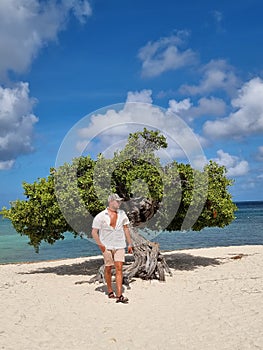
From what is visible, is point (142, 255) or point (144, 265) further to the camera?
point (142, 255)

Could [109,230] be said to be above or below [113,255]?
above

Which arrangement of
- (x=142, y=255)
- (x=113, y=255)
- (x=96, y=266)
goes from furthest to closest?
1. (x=96, y=266)
2. (x=142, y=255)
3. (x=113, y=255)

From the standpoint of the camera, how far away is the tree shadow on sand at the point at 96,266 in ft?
54.7

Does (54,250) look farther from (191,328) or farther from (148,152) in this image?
(191,328)

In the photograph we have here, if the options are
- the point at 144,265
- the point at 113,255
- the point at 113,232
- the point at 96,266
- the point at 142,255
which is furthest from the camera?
the point at 96,266

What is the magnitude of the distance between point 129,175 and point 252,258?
9.22 metres

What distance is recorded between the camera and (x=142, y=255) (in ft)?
46.4

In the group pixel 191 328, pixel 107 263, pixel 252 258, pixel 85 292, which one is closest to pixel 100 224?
pixel 107 263

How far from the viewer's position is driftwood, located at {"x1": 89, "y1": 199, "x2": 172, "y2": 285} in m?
13.7

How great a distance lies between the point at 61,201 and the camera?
14.4m

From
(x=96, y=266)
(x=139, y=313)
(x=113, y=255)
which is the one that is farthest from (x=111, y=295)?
(x=96, y=266)

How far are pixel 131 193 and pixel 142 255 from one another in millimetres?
2197

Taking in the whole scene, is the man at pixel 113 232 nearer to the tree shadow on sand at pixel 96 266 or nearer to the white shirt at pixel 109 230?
the white shirt at pixel 109 230

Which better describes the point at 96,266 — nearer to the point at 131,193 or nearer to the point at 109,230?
the point at 131,193
